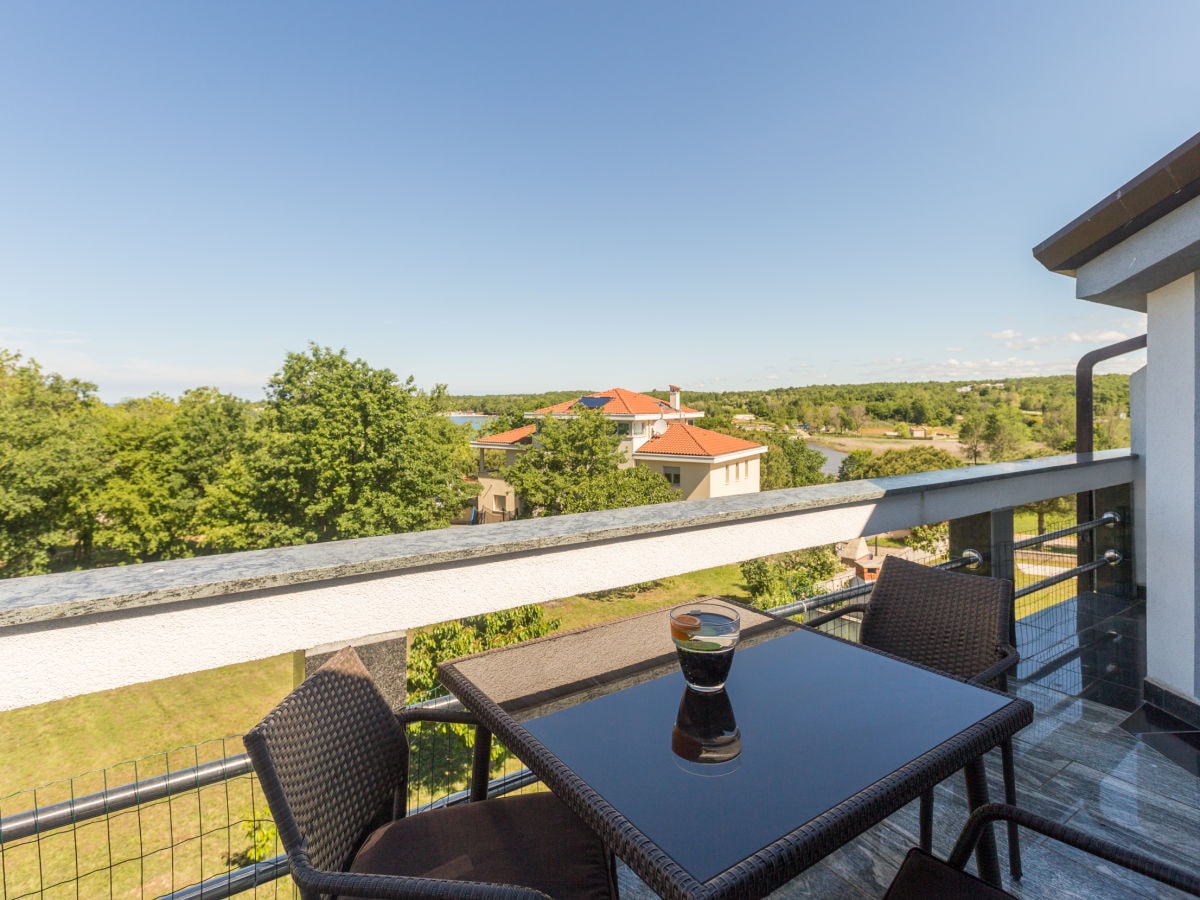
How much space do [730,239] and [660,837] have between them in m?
36.0

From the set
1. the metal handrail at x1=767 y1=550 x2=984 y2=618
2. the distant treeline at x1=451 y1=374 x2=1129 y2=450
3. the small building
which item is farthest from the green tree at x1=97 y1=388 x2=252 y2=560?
the metal handrail at x1=767 y1=550 x2=984 y2=618

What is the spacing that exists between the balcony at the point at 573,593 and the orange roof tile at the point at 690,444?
26938mm

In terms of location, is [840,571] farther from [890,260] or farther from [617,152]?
[890,260]

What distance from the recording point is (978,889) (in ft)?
3.20

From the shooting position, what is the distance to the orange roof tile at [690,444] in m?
29.9

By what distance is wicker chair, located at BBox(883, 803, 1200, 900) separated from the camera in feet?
2.72

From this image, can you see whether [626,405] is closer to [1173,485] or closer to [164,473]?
[164,473]

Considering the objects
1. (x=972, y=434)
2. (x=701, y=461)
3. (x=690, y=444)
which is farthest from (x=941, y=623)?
(x=972, y=434)

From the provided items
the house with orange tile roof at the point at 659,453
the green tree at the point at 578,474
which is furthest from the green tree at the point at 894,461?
the green tree at the point at 578,474

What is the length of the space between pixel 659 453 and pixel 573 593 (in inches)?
1153

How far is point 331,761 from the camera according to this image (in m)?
1.08

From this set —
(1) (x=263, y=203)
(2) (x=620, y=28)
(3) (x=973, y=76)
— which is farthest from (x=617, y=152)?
(1) (x=263, y=203)

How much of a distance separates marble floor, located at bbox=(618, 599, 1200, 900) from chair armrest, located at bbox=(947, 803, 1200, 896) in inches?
26.7

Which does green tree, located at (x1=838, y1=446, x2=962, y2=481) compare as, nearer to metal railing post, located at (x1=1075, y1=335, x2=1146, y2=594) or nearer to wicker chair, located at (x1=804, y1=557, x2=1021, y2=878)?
metal railing post, located at (x1=1075, y1=335, x2=1146, y2=594)
